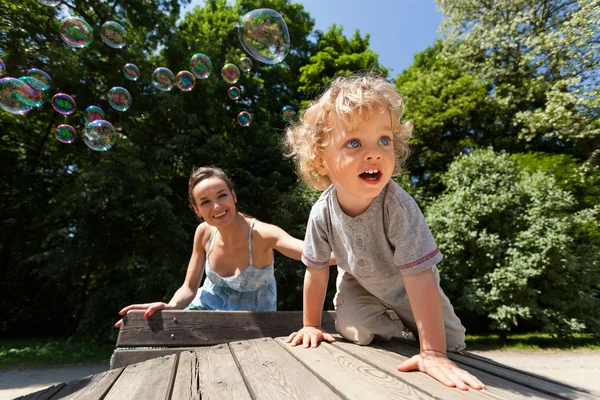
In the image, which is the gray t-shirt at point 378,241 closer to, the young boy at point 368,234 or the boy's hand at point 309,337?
the young boy at point 368,234

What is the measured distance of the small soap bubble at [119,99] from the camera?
5.59 meters

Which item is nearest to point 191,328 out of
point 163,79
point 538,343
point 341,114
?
point 341,114

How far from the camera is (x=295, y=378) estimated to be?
52.1 inches

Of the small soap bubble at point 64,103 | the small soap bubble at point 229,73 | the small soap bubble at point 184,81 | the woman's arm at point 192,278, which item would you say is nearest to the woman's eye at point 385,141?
the woman's arm at point 192,278

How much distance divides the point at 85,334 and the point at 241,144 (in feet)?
23.7

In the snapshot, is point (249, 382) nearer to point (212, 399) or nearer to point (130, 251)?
point (212, 399)

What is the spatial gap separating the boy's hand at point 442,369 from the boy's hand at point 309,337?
0.53m

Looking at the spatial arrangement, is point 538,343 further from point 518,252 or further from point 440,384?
point 440,384

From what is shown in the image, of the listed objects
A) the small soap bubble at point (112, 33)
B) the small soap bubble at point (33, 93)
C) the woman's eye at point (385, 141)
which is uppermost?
the small soap bubble at point (112, 33)

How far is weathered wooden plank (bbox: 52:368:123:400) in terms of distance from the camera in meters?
1.34

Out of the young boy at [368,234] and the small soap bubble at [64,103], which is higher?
the small soap bubble at [64,103]

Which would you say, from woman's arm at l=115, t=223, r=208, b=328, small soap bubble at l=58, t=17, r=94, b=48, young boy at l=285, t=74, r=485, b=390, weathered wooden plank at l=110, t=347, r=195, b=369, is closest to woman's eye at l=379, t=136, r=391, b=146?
young boy at l=285, t=74, r=485, b=390

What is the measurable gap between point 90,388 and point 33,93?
15.4 ft

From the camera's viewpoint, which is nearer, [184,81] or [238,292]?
[238,292]
